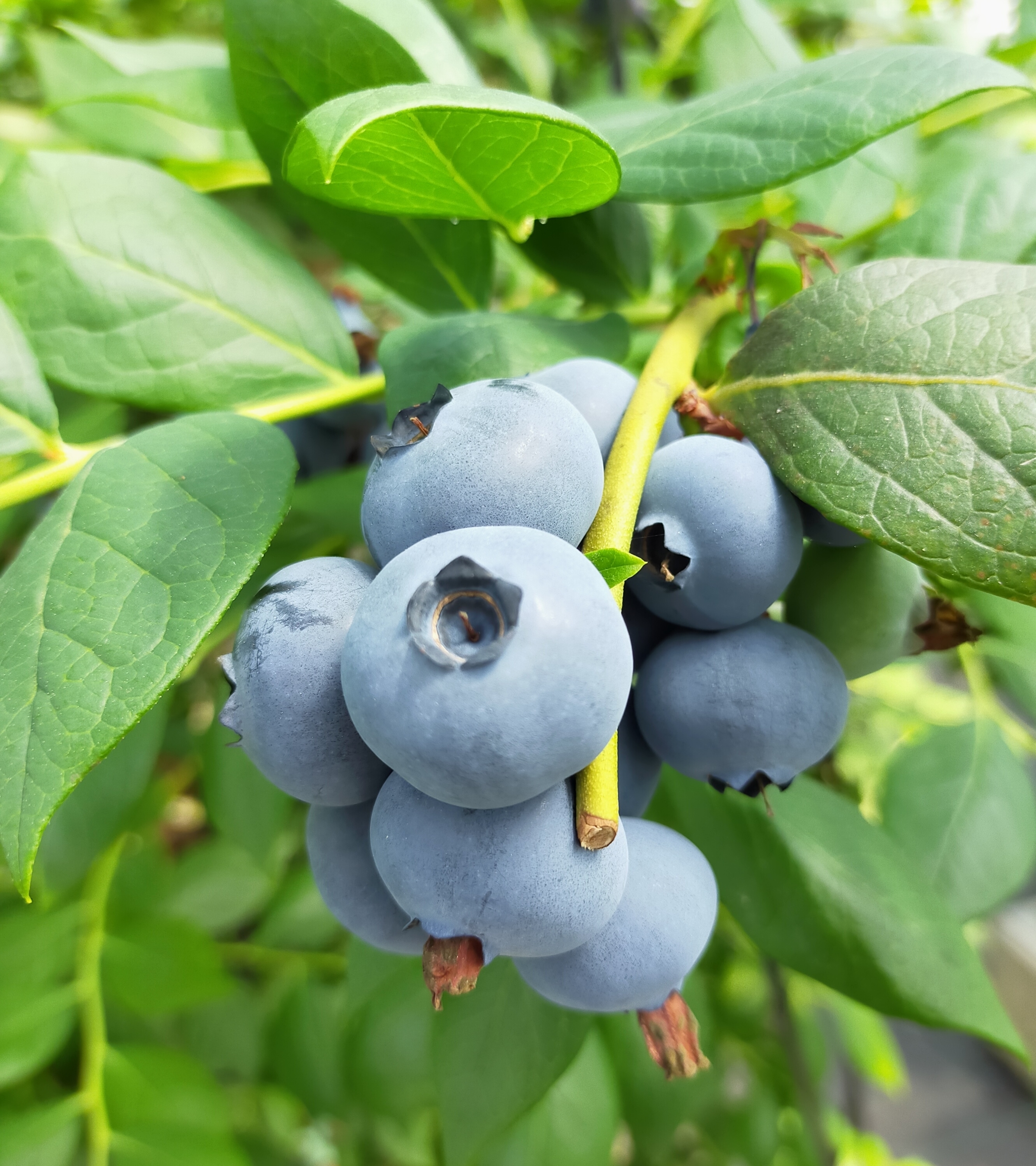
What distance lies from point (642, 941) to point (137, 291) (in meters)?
0.50

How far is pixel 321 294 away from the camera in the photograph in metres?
0.62

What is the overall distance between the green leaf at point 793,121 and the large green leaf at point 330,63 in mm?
133

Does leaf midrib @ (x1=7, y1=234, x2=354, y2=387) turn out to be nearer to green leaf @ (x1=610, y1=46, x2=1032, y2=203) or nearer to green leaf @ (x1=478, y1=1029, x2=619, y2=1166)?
green leaf @ (x1=610, y1=46, x2=1032, y2=203)

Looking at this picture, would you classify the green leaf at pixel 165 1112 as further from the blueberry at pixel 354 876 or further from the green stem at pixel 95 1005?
the blueberry at pixel 354 876

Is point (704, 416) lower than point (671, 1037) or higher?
higher

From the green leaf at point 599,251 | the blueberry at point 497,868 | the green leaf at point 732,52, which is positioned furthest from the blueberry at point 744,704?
the green leaf at point 732,52

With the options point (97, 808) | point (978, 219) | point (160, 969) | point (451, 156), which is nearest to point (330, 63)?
point (451, 156)

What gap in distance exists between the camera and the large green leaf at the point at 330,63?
465 mm

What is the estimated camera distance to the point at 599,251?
0.62m

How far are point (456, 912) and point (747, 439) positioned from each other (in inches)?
10.7

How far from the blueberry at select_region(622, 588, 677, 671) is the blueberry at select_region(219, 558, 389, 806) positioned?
0.16 metres

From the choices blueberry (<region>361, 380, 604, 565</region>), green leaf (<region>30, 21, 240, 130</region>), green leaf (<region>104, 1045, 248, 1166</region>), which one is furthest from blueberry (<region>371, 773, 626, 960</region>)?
green leaf (<region>104, 1045, 248, 1166</region>)

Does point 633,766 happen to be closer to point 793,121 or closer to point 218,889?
point 793,121

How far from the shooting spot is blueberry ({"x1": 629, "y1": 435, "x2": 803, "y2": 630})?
15.2 inches
